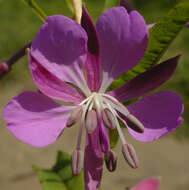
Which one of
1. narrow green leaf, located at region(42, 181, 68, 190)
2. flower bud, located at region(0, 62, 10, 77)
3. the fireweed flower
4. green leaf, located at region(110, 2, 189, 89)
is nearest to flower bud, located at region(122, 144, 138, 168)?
the fireweed flower

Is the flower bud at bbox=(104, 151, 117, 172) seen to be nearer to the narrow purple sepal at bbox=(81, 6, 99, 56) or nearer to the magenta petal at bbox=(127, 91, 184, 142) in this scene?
the magenta petal at bbox=(127, 91, 184, 142)

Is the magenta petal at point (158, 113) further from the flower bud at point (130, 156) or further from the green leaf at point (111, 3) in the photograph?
the green leaf at point (111, 3)

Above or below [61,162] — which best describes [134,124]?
above

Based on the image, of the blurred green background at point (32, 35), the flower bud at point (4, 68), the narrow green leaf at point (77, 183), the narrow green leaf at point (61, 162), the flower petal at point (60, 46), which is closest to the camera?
the flower petal at point (60, 46)

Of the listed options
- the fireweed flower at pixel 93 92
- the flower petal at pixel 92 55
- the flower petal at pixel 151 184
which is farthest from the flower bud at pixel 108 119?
the flower petal at pixel 151 184

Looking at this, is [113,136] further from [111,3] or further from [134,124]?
[111,3]

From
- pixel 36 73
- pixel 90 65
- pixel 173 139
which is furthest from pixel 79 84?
pixel 173 139

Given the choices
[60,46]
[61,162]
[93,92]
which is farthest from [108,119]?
[61,162]

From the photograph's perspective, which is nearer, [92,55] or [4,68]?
[92,55]
